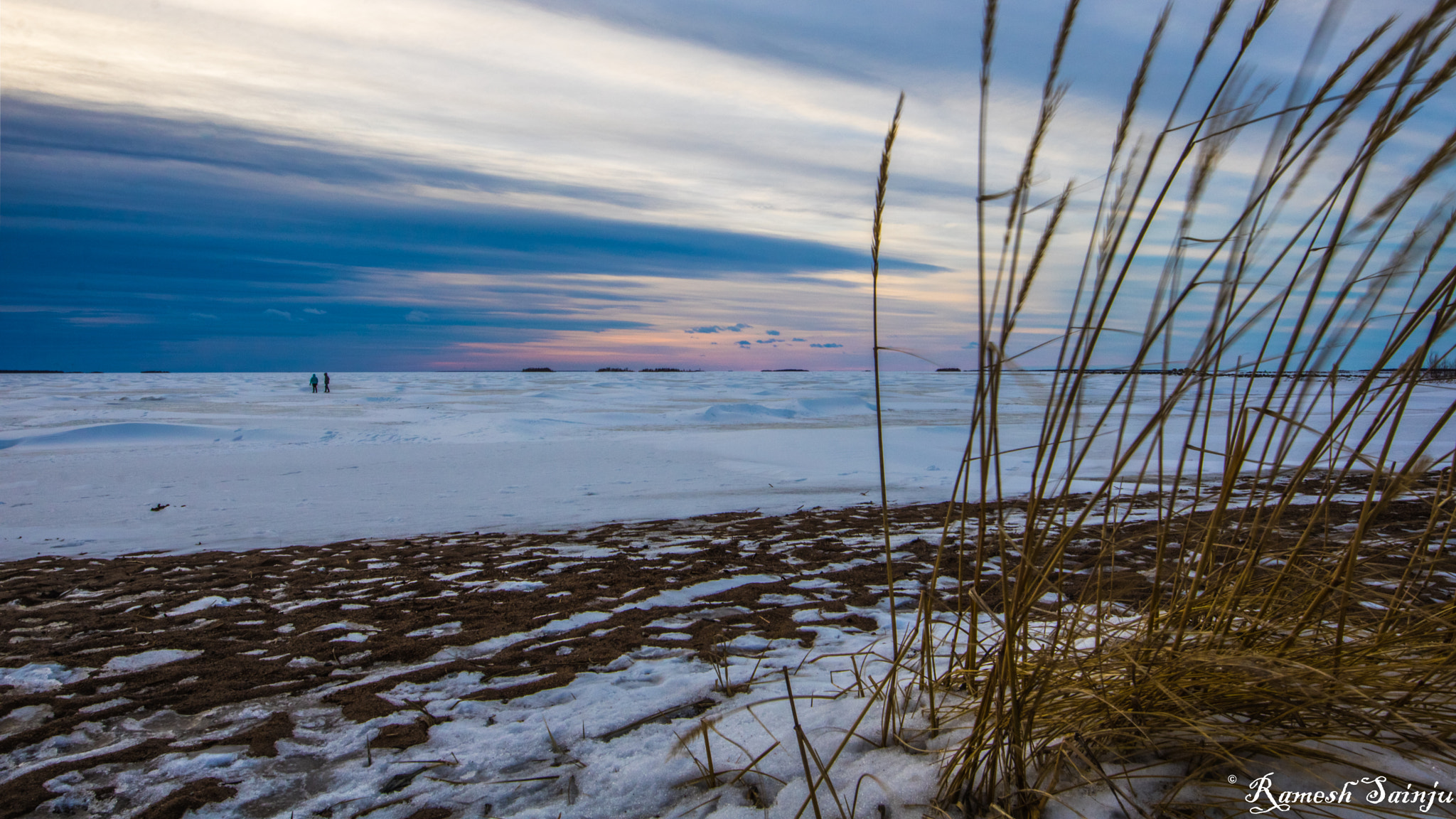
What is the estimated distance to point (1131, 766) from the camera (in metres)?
Answer: 1.10

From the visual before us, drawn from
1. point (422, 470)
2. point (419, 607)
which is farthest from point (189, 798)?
point (422, 470)

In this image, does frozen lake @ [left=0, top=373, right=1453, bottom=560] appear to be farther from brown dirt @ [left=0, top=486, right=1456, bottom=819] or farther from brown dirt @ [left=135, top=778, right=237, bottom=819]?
brown dirt @ [left=135, top=778, right=237, bottom=819]

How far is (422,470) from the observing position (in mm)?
8461

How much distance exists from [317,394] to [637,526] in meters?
25.8

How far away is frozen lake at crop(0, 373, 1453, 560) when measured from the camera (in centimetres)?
564

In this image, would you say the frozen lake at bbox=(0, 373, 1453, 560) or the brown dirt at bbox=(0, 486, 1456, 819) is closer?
the brown dirt at bbox=(0, 486, 1456, 819)

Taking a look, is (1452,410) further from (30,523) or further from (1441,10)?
(30,523)

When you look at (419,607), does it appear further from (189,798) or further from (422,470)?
(422,470)

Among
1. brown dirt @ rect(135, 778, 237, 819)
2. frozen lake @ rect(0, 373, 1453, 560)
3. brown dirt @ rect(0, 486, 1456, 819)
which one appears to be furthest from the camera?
frozen lake @ rect(0, 373, 1453, 560)

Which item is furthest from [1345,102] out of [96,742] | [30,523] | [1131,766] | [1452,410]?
[30,523]

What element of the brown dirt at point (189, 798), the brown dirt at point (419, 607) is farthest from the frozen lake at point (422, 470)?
the brown dirt at point (189, 798)

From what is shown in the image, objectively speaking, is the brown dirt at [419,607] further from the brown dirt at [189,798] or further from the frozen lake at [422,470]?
the frozen lake at [422,470]

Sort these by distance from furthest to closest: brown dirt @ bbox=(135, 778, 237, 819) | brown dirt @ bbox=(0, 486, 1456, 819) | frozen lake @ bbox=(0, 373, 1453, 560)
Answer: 1. frozen lake @ bbox=(0, 373, 1453, 560)
2. brown dirt @ bbox=(0, 486, 1456, 819)
3. brown dirt @ bbox=(135, 778, 237, 819)

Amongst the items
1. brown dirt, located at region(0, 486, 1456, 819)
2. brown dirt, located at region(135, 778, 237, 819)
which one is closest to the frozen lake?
brown dirt, located at region(0, 486, 1456, 819)
